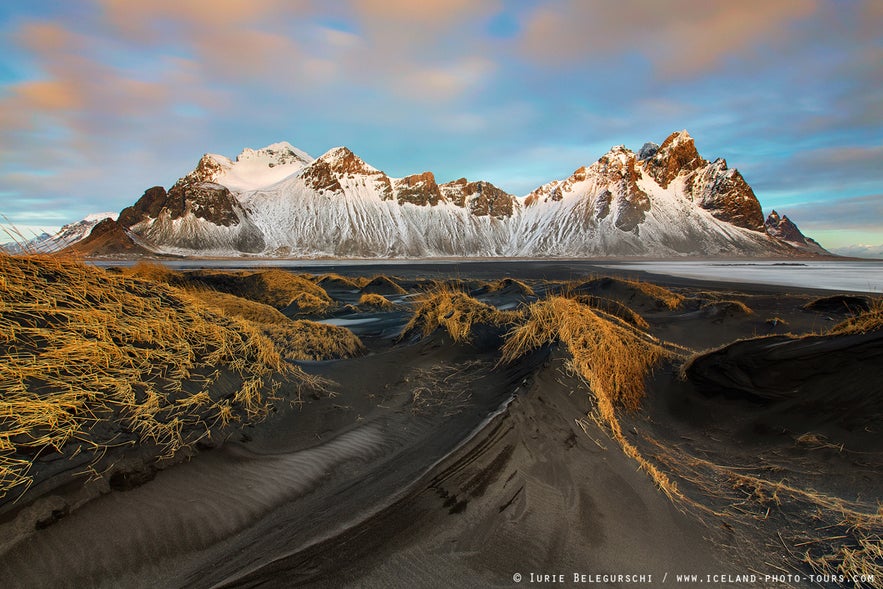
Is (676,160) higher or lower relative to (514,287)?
higher

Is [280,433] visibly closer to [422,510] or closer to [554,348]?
[422,510]

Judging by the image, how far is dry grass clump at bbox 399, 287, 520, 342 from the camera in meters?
7.29

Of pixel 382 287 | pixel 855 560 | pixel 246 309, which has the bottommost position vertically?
pixel 855 560

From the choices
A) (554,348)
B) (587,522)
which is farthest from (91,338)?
(554,348)

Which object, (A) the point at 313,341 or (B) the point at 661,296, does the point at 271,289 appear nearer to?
(A) the point at 313,341

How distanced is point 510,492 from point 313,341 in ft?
18.3

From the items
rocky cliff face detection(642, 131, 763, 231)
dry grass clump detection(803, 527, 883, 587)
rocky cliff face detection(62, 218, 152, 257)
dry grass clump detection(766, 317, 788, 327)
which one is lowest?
dry grass clump detection(803, 527, 883, 587)

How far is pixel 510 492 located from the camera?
9.57 feet

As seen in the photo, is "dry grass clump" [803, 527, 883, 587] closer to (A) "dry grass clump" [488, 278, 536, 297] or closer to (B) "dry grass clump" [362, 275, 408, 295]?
(A) "dry grass clump" [488, 278, 536, 297]

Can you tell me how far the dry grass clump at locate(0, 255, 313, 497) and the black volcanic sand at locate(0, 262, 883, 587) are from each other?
32 centimetres

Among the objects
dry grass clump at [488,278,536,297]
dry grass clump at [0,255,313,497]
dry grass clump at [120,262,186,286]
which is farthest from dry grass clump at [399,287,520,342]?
dry grass clump at [120,262,186,286]

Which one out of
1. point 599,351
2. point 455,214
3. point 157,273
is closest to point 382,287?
point 157,273

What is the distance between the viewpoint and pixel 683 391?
17.0ft

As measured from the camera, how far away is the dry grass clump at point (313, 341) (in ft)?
23.6
